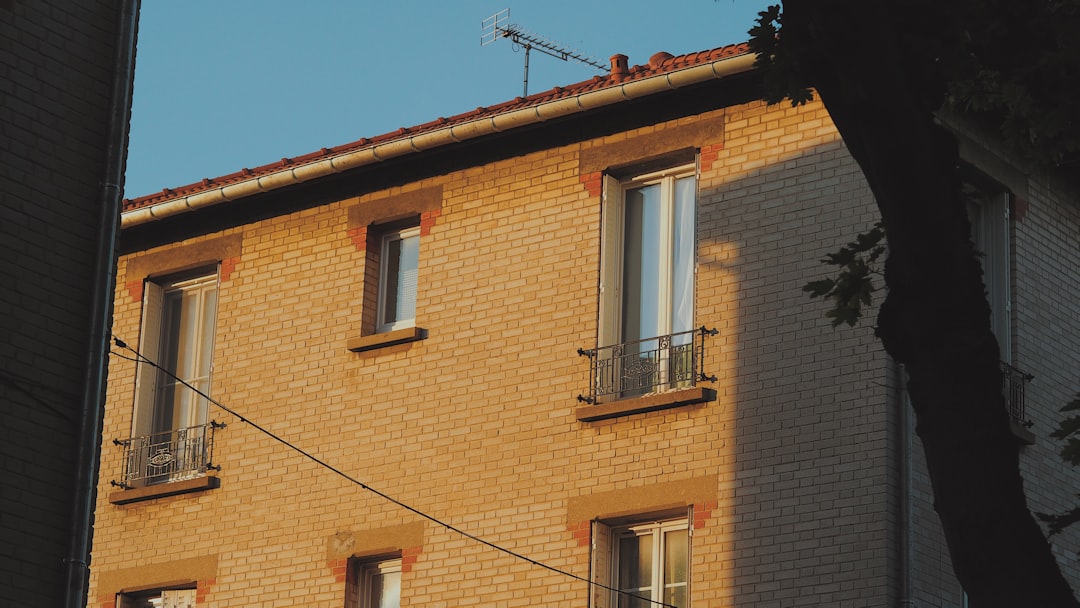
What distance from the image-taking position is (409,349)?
19188mm

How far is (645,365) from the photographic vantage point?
58.2 feet

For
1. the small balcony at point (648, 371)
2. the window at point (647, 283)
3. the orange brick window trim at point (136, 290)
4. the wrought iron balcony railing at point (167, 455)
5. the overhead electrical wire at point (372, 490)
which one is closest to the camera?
the small balcony at point (648, 371)

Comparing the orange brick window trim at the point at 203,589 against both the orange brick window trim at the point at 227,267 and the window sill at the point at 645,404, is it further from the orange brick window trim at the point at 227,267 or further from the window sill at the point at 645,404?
the window sill at the point at 645,404

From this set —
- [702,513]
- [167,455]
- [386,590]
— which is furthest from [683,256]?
[167,455]

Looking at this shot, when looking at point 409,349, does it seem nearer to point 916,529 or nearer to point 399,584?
point 399,584

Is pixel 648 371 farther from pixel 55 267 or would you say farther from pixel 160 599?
pixel 55 267

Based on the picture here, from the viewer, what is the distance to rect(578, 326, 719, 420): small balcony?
17.2 m

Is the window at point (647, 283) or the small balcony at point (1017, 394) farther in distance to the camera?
the window at point (647, 283)

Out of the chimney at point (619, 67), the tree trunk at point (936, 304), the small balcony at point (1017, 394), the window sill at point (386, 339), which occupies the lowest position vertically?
the tree trunk at point (936, 304)

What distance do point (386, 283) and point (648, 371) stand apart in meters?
3.50

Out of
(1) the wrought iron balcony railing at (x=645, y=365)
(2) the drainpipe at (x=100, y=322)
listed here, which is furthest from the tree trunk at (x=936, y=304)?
(1) the wrought iron balcony railing at (x=645, y=365)

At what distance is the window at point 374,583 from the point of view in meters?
18.8

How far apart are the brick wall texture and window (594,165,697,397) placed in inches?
256

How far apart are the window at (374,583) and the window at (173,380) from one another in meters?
2.38
